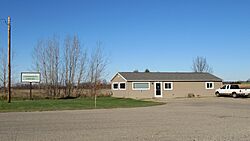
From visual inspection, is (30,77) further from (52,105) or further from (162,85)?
(162,85)

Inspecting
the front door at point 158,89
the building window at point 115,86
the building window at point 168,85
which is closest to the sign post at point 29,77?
the building window at point 115,86

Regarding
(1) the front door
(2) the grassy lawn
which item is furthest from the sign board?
(1) the front door

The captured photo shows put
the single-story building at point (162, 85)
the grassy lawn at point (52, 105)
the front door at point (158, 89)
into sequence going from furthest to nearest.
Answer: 1. the front door at point (158, 89)
2. the single-story building at point (162, 85)
3. the grassy lawn at point (52, 105)

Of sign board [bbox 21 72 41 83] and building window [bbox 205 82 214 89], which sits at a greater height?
sign board [bbox 21 72 41 83]

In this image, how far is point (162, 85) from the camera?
46.6 m

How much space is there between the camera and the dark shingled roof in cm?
4631

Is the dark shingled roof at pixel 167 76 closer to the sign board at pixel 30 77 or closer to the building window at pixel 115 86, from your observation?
the building window at pixel 115 86

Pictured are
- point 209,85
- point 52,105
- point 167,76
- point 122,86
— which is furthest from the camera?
point 209,85

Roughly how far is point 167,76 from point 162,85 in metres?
2.65

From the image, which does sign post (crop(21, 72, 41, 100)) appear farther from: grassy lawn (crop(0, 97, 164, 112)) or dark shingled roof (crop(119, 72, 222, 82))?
dark shingled roof (crop(119, 72, 222, 82))

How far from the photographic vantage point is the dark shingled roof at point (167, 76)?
4631 cm

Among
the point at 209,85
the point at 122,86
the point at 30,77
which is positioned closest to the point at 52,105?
the point at 30,77

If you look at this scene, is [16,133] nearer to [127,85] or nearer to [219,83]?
[127,85]

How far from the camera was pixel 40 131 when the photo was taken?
1270 centimetres
